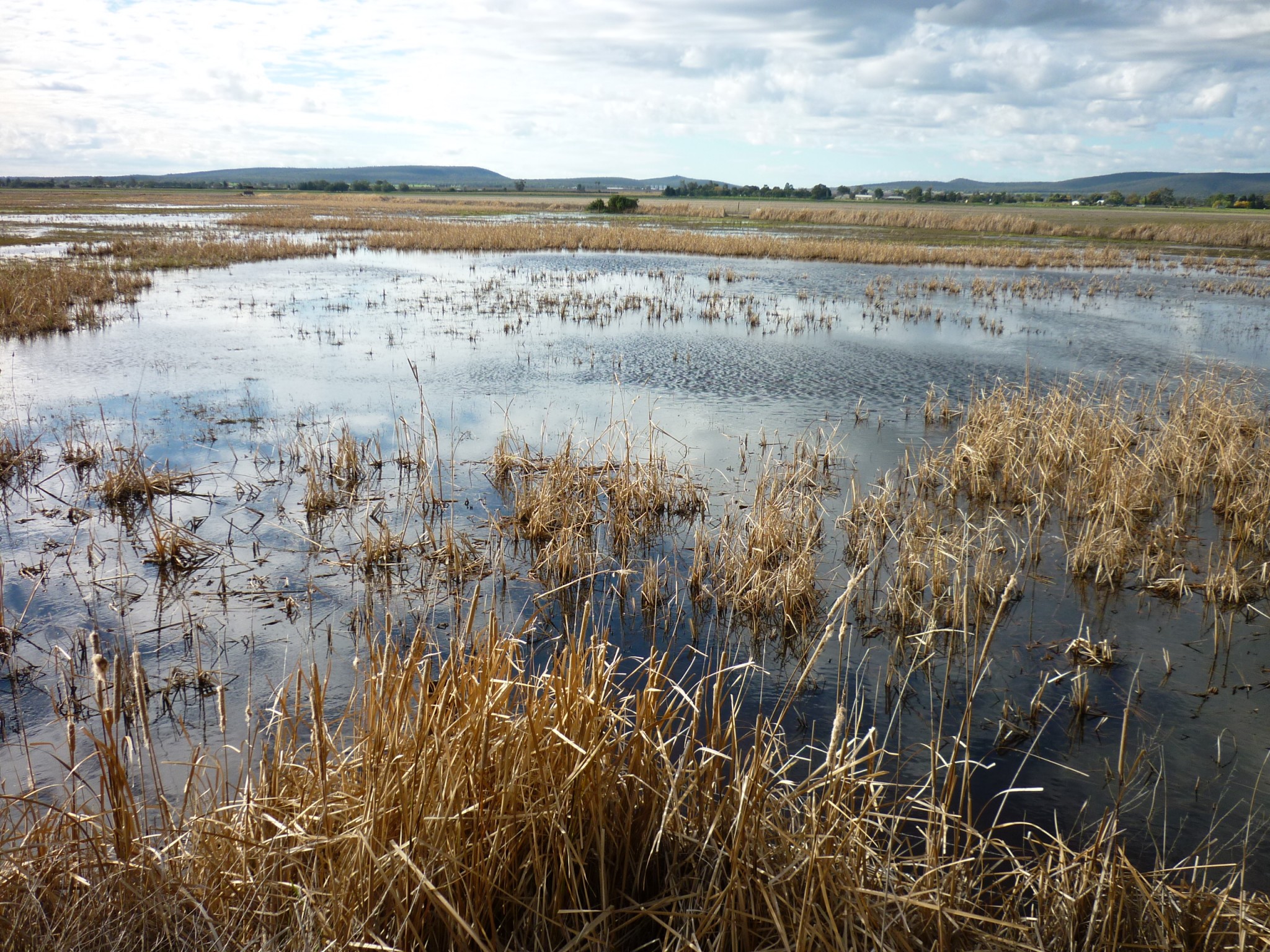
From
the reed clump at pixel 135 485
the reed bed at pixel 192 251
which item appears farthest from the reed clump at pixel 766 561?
the reed bed at pixel 192 251

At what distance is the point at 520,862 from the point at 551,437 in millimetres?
9502

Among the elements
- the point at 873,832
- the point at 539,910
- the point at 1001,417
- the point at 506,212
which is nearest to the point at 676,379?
the point at 1001,417

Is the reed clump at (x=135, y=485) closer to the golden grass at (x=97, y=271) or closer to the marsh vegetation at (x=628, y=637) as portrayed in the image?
the marsh vegetation at (x=628, y=637)

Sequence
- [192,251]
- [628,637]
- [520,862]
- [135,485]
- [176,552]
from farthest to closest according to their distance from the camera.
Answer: [192,251], [135,485], [176,552], [628,637], [520,862]

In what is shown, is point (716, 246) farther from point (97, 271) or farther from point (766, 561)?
point (766, 561)

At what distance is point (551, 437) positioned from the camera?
12.4m

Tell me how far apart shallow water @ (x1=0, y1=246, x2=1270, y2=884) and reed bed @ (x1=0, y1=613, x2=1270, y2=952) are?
65cm

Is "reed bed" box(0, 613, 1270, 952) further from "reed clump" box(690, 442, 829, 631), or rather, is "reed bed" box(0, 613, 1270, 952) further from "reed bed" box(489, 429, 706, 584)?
"reed bed" box(489, 429, 706, 584)

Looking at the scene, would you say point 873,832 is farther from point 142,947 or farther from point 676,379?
point 676,379

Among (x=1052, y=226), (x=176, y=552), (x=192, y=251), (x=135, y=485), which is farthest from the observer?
(x=1052, y=226)

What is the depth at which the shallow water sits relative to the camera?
5.75 metres

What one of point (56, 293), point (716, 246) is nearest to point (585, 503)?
point (56, 293)

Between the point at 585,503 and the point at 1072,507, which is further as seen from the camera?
the point at 1072,507

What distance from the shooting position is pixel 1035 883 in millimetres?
3648
